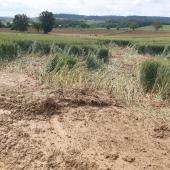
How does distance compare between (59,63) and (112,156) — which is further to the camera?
(59,63)

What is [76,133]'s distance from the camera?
781 centimetres

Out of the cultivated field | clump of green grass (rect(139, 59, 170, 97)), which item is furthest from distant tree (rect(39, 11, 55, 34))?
clump of green grass (rect(139, 59, 170, 97))

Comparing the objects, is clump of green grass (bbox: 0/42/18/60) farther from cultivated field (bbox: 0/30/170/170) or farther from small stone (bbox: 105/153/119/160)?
small stone (bbox: 105/153/119/160)

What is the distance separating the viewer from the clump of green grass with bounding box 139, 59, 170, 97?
1164 centimetres

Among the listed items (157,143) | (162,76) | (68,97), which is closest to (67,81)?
(68,97)

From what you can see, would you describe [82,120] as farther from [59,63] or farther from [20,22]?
[20,22]

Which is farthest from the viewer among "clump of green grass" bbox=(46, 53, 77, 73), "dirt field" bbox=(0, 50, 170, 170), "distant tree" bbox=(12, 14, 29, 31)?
"distant tree" bbox=(12, 14, 29, 31)

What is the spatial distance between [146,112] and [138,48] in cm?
2028

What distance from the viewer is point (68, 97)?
9.83m

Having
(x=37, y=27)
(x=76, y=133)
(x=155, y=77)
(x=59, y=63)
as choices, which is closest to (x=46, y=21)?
(x=37, y=27)

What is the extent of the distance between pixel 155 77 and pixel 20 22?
189ft

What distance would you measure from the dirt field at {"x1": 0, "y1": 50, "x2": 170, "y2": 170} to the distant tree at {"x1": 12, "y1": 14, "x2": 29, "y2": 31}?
58.6 m

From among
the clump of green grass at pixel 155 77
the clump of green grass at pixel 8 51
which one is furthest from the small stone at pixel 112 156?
the clump of green grass at pixel 8 51

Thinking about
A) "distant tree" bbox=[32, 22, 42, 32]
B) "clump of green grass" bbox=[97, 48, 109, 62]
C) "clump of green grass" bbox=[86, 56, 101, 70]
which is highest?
"clump of green grass" bbox=[86, 56, 101, 70]
